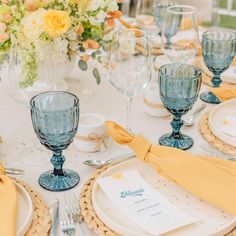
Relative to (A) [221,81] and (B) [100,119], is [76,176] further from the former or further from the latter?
(A) [221,81]

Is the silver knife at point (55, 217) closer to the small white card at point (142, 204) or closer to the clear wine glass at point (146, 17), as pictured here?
the small white card at point (142, 204)

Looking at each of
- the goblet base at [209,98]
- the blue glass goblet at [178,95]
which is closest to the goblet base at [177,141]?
the blue glass goblet at [178,95]

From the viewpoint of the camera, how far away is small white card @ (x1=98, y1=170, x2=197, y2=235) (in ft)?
3.02

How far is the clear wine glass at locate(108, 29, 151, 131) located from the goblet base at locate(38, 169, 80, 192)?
263mm

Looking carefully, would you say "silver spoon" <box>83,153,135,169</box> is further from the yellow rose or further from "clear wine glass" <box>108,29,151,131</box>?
the yellow rose

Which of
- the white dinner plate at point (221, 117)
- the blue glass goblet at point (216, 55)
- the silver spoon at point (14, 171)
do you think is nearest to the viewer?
the silver spoon at point (14, 171)

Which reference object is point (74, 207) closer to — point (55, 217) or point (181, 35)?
point (55, 217)

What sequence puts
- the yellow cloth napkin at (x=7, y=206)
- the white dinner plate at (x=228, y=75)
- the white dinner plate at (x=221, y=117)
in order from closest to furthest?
the yellow cloth napkin at (x=7, y=206) → the white dinner plate at (x=221, y=117) → the white dinner plate at (x=228, y=75)

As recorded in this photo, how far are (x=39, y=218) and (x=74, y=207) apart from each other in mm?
77

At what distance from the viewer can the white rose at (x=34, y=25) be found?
1.26 meters

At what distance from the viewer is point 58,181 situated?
3.59 feet

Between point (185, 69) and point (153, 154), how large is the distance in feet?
0.92

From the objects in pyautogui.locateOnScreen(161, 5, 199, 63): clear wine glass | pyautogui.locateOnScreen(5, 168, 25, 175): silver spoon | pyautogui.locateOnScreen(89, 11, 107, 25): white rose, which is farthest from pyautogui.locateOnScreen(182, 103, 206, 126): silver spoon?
pyautogui.locateOnScreen(5, 168, 25, 175): silver spoon

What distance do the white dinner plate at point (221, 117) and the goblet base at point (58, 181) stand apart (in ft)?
1.17
